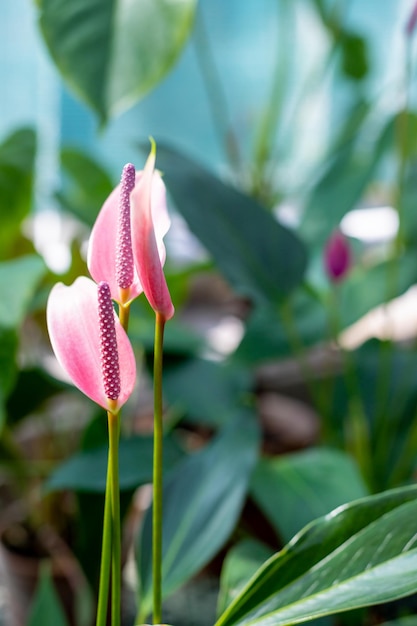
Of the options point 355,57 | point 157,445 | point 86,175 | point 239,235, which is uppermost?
point 355,57

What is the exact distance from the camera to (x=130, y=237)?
0.21 m

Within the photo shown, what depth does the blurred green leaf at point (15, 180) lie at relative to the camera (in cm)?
62

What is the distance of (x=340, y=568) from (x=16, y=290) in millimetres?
253

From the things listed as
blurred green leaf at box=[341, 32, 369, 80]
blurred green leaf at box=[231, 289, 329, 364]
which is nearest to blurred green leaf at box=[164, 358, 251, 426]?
blurred green leaf at box=[231, 289, 329, 364]

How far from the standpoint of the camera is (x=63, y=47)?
391mm

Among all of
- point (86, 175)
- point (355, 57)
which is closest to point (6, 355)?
point (86, 175)

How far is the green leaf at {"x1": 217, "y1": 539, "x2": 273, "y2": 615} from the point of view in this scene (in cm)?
34

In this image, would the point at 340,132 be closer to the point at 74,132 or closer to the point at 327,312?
the point at 327,312

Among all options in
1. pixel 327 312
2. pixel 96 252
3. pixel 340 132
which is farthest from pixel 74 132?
pixel 96 252

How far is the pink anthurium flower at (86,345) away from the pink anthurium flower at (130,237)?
0.5 inches

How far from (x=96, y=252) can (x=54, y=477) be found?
11.0 inches

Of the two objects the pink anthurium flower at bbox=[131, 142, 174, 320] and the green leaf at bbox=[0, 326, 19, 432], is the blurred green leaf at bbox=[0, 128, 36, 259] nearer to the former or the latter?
the green leaf at bbox=[0, 326, 19, 432]

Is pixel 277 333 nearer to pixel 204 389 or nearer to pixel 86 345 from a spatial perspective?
pixel 204 389

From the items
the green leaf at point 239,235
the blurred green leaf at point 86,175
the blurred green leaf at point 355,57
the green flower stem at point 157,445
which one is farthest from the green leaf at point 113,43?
the blurred green leaf at point 355,57
